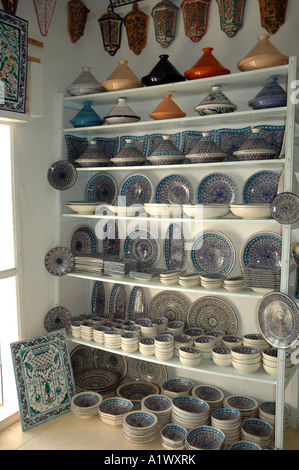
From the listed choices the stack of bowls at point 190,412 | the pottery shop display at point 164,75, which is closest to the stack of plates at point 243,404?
the stack of bowls at point 190,412

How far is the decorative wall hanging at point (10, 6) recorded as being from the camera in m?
2.36

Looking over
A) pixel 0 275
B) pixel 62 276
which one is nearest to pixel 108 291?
pixel 62 276

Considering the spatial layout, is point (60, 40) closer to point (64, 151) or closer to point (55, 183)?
point (64, 151)

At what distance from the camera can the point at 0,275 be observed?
99.0 inches

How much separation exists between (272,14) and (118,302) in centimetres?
221

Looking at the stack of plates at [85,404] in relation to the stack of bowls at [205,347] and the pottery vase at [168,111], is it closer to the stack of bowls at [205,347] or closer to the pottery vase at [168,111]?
the stack of bowls at [205,347]

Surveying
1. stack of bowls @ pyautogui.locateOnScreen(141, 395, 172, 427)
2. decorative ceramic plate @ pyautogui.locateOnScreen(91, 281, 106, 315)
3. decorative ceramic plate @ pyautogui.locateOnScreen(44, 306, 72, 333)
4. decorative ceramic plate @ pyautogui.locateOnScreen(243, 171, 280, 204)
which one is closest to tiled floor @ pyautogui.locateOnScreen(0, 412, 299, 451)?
stack of bowls @ pyautogui.locateOnScreen(141, 395, 172, 427)

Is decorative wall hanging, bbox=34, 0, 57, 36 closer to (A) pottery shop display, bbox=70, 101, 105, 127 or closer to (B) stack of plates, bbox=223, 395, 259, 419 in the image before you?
(A) pottery shop display, bbox=70, 101, 105, 127

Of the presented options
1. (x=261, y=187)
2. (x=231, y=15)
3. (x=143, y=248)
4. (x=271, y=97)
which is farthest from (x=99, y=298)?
(x=231, y=15)

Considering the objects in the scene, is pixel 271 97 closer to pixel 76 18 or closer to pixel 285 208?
pixel 285 208

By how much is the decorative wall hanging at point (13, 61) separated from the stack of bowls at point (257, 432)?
7.61ft

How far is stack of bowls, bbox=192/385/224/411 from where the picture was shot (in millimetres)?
2596

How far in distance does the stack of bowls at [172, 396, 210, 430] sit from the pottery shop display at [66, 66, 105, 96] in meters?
2.13

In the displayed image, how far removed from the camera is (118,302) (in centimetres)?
316
